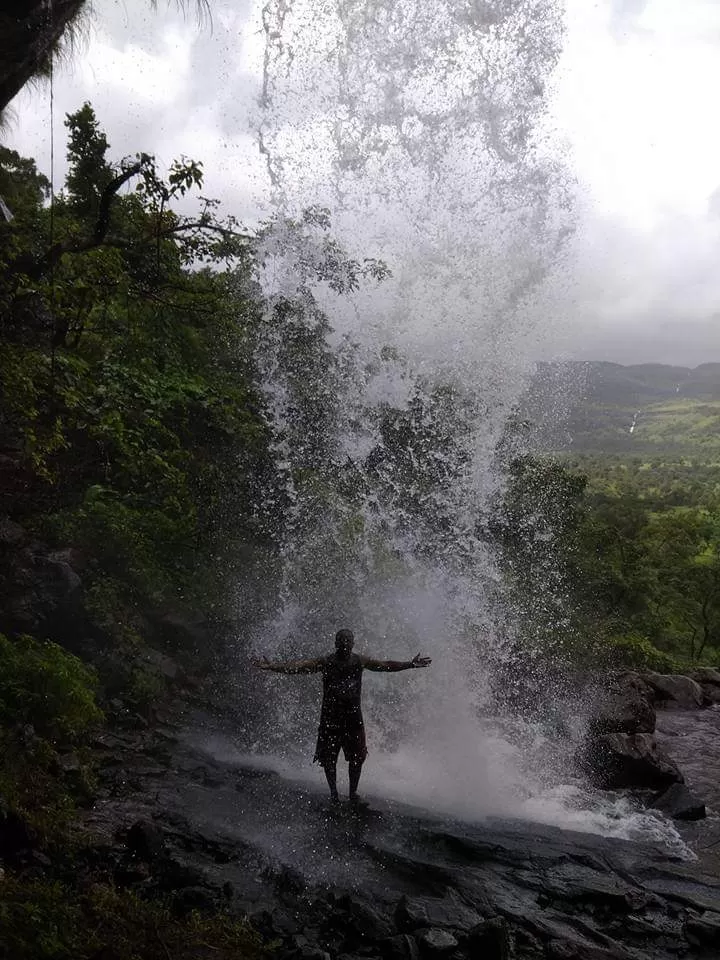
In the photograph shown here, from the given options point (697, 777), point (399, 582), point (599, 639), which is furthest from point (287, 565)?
point (599, 639)

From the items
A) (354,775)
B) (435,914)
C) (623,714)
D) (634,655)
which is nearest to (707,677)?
(634,655)

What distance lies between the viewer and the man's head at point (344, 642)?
7.86m

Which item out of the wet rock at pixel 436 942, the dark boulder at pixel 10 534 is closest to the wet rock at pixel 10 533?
the dark boulder at pixel 10 534

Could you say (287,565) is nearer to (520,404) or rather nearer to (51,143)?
(520,404)

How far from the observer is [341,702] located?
7.90 meters

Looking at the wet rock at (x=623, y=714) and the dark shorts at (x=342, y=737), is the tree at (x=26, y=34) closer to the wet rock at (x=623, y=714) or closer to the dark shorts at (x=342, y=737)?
the dark shorts at (x=342, y=737)

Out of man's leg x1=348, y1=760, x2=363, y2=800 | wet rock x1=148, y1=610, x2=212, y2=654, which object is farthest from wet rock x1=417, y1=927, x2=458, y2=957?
wet rock x1=148, y1=610, x2=212, y2=654

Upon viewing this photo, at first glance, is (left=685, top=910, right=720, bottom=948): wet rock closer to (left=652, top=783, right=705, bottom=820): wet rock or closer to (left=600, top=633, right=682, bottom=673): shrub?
(left=652, top=783, right=705, bottom=820): wet rock

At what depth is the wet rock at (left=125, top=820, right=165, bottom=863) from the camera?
588 cm

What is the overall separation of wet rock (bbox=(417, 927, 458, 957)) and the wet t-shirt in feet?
9.41

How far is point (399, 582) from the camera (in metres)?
15.4

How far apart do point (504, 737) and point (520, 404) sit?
828 cm

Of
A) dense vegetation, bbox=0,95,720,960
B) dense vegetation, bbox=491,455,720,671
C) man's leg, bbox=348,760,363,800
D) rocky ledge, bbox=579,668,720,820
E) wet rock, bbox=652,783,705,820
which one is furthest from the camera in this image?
dense vegetation, bbox=491,455,720,671

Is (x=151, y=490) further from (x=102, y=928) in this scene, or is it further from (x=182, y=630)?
(x=102, y=928)
